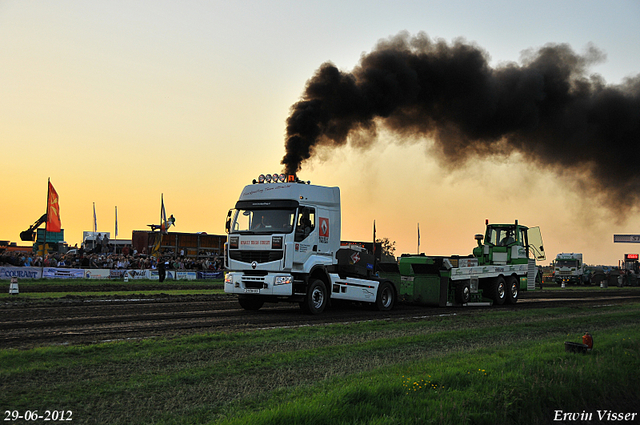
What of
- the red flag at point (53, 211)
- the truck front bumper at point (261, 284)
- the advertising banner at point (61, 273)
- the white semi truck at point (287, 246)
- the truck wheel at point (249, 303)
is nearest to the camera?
the truck front bumper at point (261, 284)

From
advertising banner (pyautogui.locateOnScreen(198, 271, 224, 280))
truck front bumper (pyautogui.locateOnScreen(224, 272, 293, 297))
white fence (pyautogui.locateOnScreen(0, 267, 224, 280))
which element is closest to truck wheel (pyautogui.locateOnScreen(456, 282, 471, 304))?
truck front bumper (pyautogui.locateOnScreen(224, 272, 293, 297))

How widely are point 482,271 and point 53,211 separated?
24.5 m

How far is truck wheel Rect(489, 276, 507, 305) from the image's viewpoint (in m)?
23.5

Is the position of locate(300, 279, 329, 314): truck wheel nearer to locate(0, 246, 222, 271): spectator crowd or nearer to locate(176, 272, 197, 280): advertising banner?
locate(0, 246, 222, 271): spectator crowd

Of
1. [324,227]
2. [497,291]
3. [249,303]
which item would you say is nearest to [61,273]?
[249,303]

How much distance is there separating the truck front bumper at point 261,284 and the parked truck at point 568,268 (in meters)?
44.5

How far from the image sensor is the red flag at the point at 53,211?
3206 cm

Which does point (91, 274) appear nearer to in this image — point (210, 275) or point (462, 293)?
point (210, 275)

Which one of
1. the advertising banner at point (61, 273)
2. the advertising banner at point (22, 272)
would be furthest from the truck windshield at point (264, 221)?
the advertising banner at point (61, 273)

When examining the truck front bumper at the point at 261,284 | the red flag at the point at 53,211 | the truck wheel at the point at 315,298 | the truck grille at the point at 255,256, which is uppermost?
the red flag at the point at 53,211

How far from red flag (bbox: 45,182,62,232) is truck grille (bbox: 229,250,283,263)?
20.0m

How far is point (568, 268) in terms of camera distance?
175ft

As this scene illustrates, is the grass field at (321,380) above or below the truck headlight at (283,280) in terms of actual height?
below

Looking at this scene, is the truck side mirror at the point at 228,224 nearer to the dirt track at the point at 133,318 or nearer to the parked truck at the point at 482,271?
the dirt track at the point at 133,318
